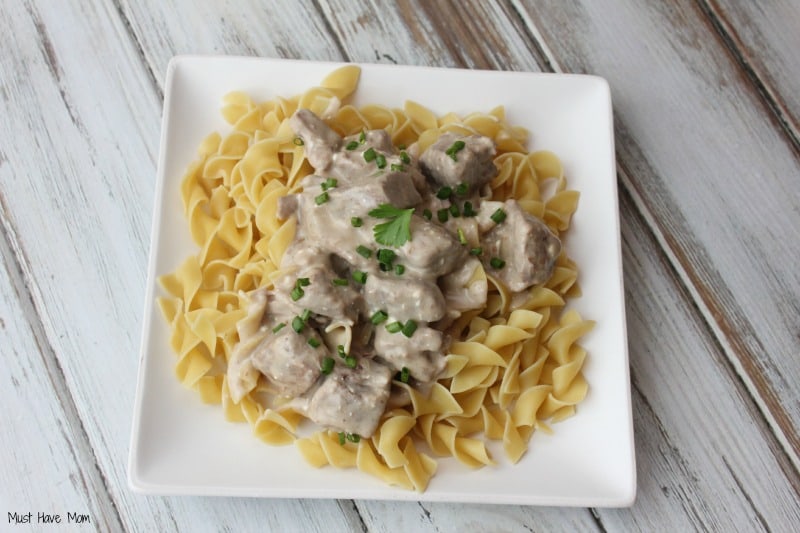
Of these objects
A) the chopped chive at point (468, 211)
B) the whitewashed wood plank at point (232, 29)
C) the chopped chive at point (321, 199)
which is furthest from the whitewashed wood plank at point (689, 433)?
the whitewashed wood plank at point (232, 29)

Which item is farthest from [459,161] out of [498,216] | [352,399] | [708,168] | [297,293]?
[708,168]

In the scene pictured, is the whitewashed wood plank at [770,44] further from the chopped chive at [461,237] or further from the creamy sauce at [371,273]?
the chopped chive at [461,237]

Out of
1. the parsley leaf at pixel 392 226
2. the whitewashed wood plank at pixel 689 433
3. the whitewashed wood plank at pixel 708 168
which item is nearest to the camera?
the parsley leaf at pixel 392 226

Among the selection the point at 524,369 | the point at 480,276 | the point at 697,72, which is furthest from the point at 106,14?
the point at 697,72

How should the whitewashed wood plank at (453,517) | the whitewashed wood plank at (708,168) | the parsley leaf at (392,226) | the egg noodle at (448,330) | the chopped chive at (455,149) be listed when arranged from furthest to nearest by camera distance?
the whitewashed wood plank at (708,168) < the whitewashed wood plank at (453,517) < the chopped chive at (455,149) < the egg noodle at (448,330) < the parsley leaf at (392,226)

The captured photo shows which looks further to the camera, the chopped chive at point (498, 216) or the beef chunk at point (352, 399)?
the chopped chive at point (498, 216)

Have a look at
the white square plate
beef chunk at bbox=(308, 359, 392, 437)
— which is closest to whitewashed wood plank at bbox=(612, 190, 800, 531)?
the white square plate
